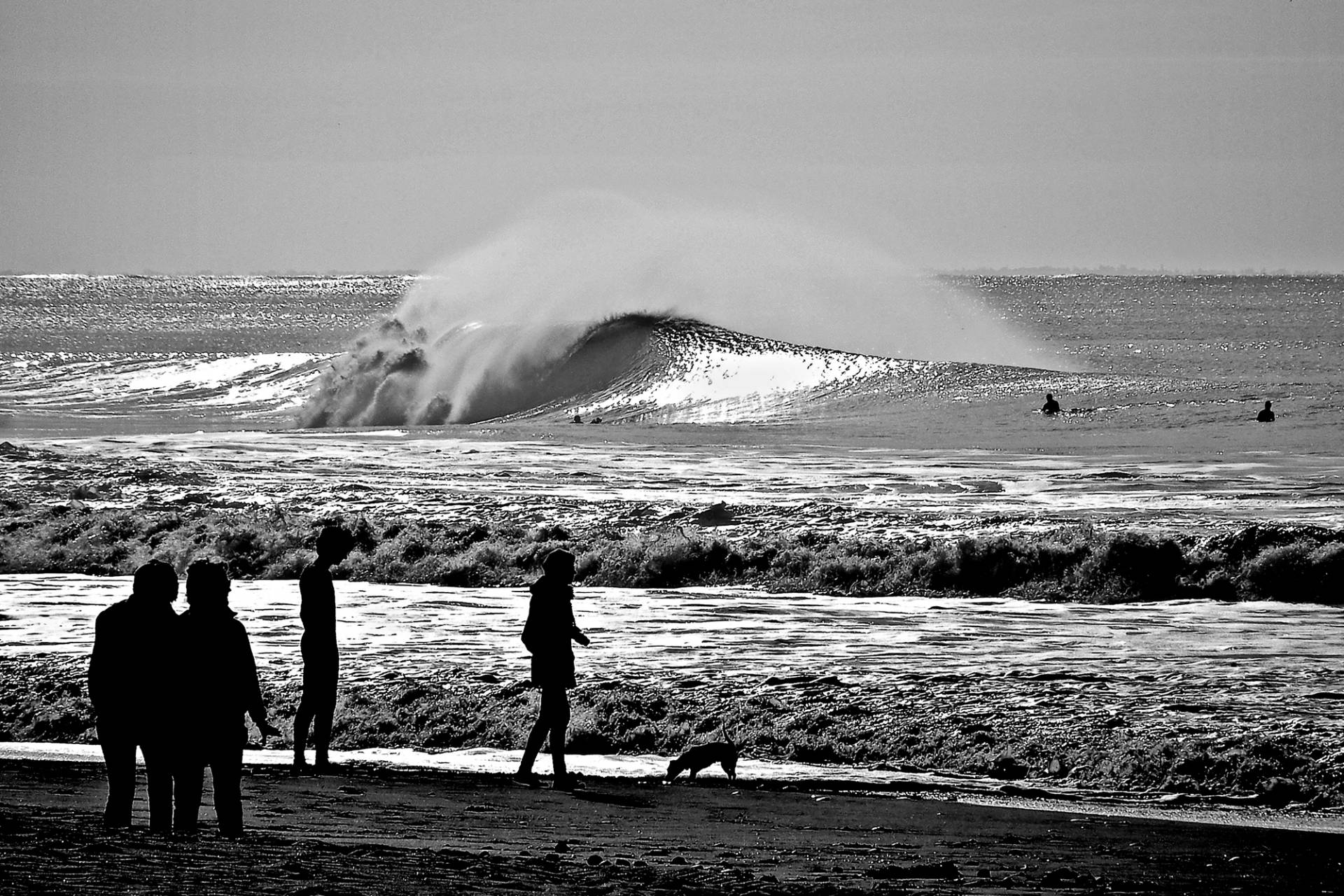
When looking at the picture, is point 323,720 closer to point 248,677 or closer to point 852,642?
point 248,677

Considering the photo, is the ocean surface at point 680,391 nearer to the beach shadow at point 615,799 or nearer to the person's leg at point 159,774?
the beach shadow at point 615,799

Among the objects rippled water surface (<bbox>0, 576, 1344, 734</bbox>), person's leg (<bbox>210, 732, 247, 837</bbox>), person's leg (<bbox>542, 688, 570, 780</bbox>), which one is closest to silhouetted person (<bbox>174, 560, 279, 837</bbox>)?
person's leg (<bbox>210, 732, 247, 837</bbox>)

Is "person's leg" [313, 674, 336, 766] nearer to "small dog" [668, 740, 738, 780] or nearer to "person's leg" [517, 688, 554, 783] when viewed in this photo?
"person's leg" [517, 688, 554, 783]

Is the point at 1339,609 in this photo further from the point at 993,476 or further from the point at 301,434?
the point at 301,434

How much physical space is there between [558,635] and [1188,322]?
111679 millimetres

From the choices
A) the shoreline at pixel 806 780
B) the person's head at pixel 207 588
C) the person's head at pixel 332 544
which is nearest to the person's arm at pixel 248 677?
the person's head at pixel 207 588

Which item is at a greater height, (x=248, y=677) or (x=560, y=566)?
(x=560, y=566)

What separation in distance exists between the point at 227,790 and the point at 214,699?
1.15 ft

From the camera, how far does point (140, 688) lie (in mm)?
5812

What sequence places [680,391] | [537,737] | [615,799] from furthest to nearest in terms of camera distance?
1. [680,391]
2. [537,737]
3. [615,799]

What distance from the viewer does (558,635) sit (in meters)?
7.55

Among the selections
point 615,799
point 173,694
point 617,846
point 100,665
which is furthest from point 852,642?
point 100,665

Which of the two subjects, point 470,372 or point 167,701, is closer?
point 167,701

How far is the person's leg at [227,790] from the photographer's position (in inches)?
222
